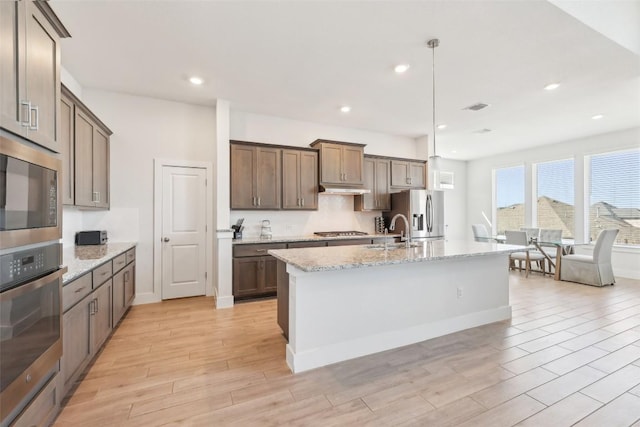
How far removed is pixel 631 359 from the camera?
7.98 feet

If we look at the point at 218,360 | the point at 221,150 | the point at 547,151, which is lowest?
the point at 218,360

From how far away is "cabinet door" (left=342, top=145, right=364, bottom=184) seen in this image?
496cm

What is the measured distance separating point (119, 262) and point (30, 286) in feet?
6.25

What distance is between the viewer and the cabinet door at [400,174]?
5.61 meters

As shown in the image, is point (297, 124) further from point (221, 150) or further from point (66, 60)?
point (66, 60)

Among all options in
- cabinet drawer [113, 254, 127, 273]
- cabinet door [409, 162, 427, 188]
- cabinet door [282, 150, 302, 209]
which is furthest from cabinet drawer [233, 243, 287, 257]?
cabinet door [409, 162, 427, 188]

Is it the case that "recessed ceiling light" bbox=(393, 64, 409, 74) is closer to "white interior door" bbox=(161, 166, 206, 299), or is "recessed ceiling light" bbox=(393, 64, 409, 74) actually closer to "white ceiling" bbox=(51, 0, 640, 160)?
"white ceiling" bbox=(51, 0, 640, 160)

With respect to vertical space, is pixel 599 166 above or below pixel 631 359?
above

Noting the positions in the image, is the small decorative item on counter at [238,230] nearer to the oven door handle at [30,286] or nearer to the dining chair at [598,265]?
the oven door handle at [30,286]

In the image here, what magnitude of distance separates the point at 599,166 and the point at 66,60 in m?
9.03

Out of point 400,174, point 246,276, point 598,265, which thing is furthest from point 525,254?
point 246,276

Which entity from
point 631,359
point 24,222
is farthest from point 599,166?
point 24,222

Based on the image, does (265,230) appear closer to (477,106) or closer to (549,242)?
(477,106)

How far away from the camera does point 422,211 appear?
17.1ft
